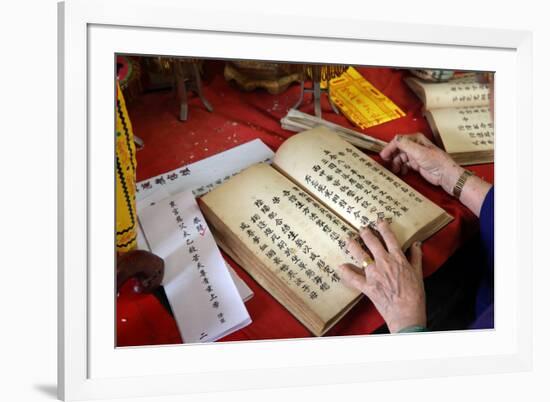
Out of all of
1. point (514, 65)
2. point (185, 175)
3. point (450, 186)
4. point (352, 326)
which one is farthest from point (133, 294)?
point (514, 65)

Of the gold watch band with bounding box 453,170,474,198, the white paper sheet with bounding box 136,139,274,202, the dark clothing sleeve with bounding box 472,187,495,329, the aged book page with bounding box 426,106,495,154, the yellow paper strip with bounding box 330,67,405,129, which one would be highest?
the yellow paper strip with bounding box 330,67,405,129

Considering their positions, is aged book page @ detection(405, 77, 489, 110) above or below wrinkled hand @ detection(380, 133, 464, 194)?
above

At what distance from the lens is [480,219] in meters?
0.73

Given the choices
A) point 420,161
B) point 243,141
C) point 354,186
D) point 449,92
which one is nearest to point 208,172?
point 243,141

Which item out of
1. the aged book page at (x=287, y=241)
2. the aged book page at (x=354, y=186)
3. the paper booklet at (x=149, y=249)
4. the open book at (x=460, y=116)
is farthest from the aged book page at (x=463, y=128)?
the paper booklet at (x=149, y=249)

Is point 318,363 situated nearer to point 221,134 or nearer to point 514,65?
point 221,134

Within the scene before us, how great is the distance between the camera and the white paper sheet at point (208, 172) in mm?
636

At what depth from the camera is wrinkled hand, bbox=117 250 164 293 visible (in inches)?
22.8

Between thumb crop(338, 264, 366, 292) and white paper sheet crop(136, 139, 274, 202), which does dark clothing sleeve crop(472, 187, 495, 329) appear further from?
white paper sheet crop(136, 139, 274, 202)

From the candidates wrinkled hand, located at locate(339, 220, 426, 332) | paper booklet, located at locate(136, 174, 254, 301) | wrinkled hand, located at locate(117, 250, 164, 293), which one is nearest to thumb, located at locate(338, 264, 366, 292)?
wrinkled hand, located at locate(339, 220, 426, 332)

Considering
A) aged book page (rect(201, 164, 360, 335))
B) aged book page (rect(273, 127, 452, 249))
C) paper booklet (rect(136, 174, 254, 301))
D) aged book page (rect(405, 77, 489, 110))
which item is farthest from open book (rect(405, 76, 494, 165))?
paper booklet (rect(136, 174, 254, 301))

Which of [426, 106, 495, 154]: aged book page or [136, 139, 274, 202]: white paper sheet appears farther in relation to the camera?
[426, 106, 495, 154]: aged book page

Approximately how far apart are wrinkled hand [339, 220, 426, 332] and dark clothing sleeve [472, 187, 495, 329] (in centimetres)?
9

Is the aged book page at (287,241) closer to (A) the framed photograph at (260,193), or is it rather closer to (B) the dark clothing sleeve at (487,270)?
(A) the framed photograph at (260,193)
